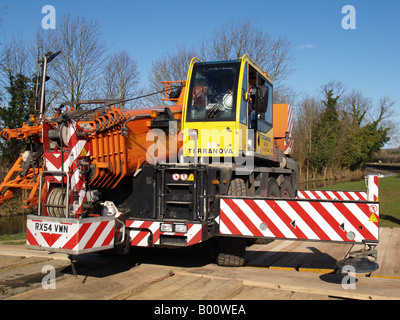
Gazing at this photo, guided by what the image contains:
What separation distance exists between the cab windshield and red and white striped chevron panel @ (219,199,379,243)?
5.39 ft

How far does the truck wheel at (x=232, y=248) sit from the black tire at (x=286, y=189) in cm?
324

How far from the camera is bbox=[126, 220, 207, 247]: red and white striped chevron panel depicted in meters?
5.56

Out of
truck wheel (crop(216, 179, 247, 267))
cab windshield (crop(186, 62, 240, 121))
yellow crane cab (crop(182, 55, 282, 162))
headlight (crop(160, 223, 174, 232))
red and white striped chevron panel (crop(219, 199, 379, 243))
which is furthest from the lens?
cab windshield (crop(186, 62, 240, 121))

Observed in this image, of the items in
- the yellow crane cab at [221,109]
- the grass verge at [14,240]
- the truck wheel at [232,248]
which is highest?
the yellow crane cab at [221,109]

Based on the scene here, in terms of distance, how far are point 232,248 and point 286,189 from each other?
→ 3.83m

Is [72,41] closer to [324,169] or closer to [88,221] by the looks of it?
[88,221]

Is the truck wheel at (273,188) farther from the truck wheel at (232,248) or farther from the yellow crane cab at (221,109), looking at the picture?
the truck wheel at (232,248)

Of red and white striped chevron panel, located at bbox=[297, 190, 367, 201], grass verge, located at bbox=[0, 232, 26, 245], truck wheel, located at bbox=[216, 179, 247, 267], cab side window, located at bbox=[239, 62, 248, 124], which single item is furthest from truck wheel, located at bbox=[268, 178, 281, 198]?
grass verge, located at bbox=[0, 232, 26, 245]

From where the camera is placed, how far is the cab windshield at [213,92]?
22.6 ft

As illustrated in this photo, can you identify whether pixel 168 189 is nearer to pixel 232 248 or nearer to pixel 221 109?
pixel 232 248

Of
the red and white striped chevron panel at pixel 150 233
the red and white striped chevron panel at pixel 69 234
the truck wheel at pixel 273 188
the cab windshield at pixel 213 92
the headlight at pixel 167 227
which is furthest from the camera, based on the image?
the truck wheel at pixel 273 188

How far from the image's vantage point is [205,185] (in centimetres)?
574

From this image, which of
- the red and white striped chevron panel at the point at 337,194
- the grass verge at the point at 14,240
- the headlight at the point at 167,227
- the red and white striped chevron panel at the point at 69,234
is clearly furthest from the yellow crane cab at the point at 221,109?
the grass verge at the point at 14,240

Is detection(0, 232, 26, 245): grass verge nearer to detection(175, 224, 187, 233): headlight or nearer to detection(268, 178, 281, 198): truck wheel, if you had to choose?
detection(175, 224, 187, 233): headlight
